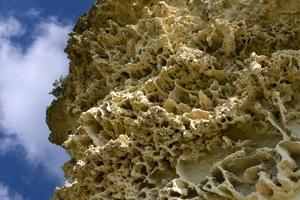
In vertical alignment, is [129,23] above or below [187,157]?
above

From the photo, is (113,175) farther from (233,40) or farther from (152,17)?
(152,17)

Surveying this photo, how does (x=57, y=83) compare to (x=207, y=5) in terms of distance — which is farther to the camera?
(x=57, y=83)

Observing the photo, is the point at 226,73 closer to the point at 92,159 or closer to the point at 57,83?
the point at 92,159

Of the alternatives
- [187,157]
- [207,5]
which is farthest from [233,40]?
[187,157]

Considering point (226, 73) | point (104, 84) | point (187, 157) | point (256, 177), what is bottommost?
point (256, 177)

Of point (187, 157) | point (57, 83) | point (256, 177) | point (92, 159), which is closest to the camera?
point (256, 177)

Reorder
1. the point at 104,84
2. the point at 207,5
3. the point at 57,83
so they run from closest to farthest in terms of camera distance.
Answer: the point at 207,5 → the point at 104,84 → the point at 57,83
